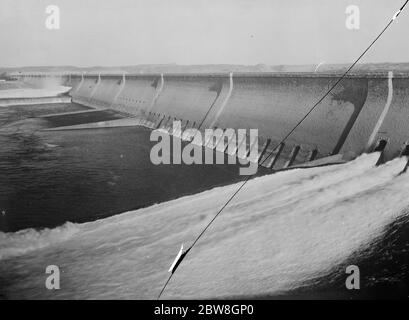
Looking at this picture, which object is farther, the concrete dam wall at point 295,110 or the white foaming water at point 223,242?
the concrete dam wall at point 295,110

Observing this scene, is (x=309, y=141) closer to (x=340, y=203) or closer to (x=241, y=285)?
(x=340, y=203)

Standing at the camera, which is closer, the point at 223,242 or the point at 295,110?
the point at 223,242

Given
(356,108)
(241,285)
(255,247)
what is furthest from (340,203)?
(356,108)

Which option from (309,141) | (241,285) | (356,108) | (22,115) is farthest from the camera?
(22,115)

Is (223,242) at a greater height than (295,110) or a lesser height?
lesser
